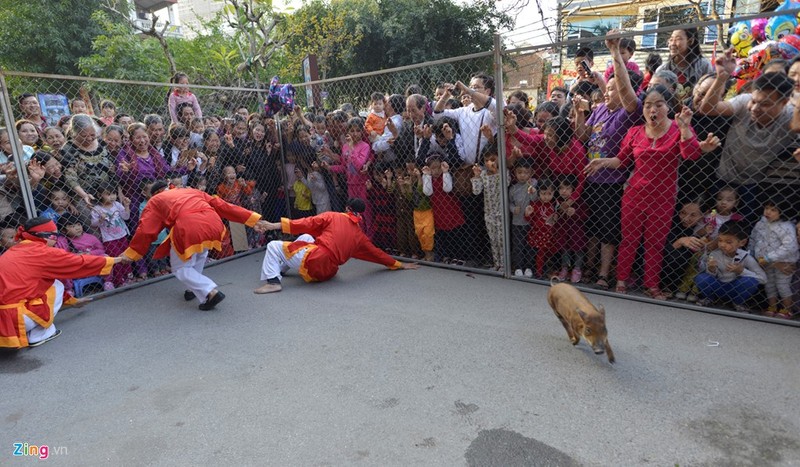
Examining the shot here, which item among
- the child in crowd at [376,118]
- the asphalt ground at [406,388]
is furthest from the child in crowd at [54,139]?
the child in crowd at [376,118]

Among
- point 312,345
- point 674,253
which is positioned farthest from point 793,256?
point 312,345

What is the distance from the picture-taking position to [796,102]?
295 cm

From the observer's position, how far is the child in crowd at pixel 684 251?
12.0ft

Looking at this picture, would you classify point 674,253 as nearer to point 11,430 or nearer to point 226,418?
point 226,418

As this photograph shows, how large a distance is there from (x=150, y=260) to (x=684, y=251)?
5.47m

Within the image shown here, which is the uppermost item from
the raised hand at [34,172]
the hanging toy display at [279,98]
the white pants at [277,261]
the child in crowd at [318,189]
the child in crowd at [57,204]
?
the hanging toy display at [279,98]

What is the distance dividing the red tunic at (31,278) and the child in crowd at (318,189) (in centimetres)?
265

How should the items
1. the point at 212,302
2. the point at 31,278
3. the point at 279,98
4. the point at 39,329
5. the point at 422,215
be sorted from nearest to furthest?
1. the point at 31,278
2. the point at 39,329
3. the point at 212,302
4. the point at 422,215
5. the point at 279,98

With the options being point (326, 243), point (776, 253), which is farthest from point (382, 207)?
point (776, 253)

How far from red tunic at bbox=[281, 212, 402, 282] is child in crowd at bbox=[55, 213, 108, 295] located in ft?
6.63

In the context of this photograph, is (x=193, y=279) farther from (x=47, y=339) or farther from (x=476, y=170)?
(x=476, y=170)

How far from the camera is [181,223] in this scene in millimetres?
4168

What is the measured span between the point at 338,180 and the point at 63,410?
3787mm

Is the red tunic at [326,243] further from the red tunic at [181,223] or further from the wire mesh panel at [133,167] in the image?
the wire mesh panel at [133,167]
